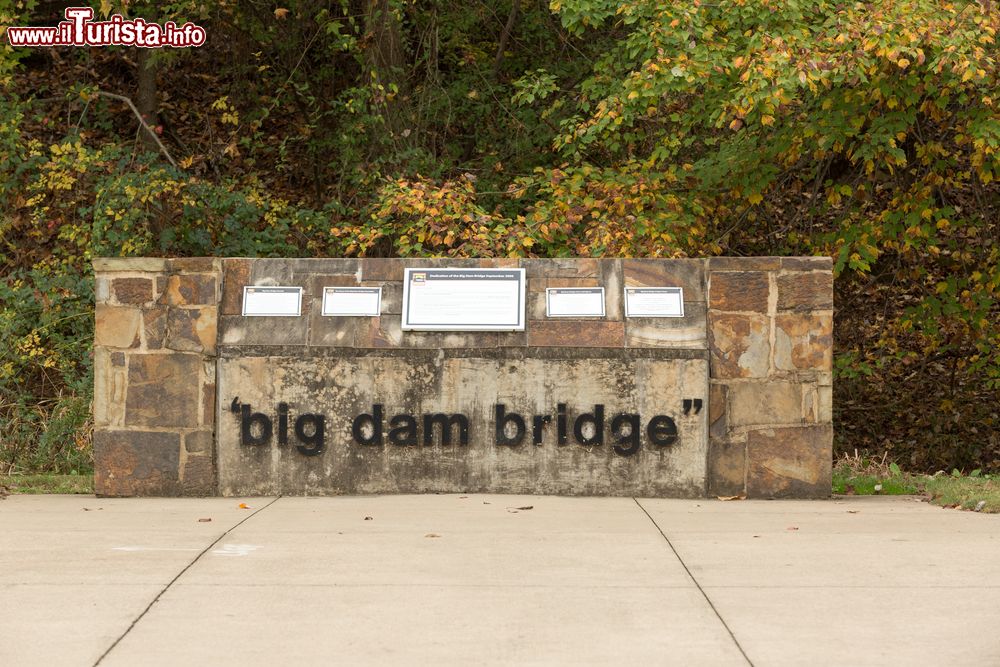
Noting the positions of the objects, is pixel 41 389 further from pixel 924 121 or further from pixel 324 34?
pixel 924 121

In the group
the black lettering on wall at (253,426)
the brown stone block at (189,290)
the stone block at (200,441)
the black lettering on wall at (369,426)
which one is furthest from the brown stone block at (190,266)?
the black lettering on wall at (369,426)

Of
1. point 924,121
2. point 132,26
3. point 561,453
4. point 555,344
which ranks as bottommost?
point 561,453

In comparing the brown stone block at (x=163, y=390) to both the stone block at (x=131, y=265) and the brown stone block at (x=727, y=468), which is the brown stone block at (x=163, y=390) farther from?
the brown stone block at (x=727, y=468)

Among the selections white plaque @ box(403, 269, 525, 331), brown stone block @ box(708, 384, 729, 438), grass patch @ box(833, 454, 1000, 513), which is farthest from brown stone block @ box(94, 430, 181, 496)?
grass patch @ box(833, 454, 1000, 513)

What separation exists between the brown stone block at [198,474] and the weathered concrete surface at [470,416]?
0.23 ft

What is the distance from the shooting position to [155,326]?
24.7ft

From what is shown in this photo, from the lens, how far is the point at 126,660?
4.03 m

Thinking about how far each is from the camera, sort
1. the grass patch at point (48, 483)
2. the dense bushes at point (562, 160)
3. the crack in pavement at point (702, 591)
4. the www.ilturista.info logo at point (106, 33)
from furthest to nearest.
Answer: the www.ilturista.info logo at point (106, 33), the dense bushes at point (562, 160), the grass patch at point (48, 483), the crack in pavement at point (702, 591)

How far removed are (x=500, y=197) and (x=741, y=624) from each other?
29.3 feet

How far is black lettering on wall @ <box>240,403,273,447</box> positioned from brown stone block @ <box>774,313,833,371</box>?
3071mm

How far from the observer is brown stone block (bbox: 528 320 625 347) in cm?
744

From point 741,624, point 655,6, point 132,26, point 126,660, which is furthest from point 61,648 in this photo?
point 132,26

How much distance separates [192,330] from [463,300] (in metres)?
1.64

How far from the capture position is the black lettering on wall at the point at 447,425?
7.46 m
